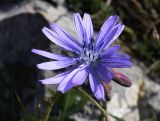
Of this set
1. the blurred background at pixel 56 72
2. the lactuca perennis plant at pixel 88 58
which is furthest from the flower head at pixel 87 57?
the blurred background at pixel 56 72

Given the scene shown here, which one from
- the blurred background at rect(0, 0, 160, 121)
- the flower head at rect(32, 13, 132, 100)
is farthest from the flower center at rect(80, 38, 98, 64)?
the blurred background at rect(0, 0, 160, 121)

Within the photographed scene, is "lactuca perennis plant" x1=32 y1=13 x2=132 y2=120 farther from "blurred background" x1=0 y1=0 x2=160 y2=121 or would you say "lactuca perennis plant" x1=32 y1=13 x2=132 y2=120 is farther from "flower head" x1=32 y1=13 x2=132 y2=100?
"blurred background" x1=0 y1=0 x2=160 y2=121

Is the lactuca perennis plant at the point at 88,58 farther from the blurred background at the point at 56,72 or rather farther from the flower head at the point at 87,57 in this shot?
the blurred background at the point at 56,72

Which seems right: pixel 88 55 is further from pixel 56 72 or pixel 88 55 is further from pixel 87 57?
pixel 56 72

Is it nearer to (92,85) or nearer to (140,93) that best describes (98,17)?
(140,93)

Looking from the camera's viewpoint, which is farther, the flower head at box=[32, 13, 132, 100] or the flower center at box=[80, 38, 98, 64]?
the flower center at box=[80, 38, 98, 64]

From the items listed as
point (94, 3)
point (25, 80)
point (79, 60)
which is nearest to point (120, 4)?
point (94, 3)

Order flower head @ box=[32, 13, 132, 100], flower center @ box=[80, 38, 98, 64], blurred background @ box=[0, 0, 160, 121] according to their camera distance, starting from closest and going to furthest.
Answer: flower head @ box=[32, 13, 132, 100] → flower center @ box=[80, 38, 98, 64] → blurred background @ box=[0, 0, 160, 121]
